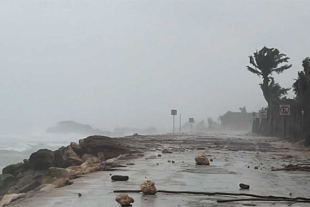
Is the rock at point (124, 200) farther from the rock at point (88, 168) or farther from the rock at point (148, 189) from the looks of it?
the rock at point (88, 168)

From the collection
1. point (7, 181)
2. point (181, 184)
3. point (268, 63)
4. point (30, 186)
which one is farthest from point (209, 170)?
point (268, 63)

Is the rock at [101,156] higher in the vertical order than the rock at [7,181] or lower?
higher

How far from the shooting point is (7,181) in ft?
66.1

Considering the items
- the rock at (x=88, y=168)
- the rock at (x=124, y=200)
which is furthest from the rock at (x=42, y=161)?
the rock at (x=124, y=200)

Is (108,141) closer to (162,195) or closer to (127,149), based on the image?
(127,149)

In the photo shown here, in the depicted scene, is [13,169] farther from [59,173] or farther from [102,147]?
[59,173]

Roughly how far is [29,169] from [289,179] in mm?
11905

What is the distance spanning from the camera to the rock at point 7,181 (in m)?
19.5

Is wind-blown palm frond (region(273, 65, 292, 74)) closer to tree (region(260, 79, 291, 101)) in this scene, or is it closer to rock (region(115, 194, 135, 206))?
tree (region(260, 79, 291, 101))

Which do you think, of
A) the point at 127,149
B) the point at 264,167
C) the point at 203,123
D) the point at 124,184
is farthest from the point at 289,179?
the point at 203,123

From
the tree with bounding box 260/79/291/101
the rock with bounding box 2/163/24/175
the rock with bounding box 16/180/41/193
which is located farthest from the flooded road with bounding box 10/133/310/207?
the tree with bounding box 260/79/291/101

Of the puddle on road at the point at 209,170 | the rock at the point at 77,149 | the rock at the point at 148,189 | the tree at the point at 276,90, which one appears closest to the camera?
the rock at the point at 148,189

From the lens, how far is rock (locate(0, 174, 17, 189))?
63.9 ft

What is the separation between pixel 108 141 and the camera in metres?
23.9
